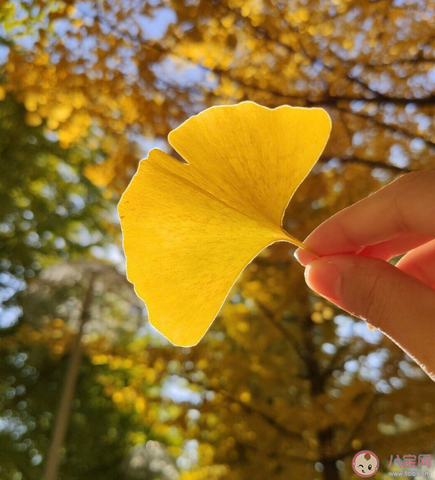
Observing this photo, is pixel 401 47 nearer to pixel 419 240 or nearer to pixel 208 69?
pixel 208 69

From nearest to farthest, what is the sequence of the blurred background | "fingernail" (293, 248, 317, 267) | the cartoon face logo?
1. "fingernail" (293, 248, 317, 267)
2. the blurred background
3. the cartoon face logo

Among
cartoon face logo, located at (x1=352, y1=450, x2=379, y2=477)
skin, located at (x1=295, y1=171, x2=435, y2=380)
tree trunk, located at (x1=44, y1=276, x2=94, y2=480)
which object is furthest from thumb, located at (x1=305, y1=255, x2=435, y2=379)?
tree trunk, located at (x1=44, y1=276, x2=94, y2=480)

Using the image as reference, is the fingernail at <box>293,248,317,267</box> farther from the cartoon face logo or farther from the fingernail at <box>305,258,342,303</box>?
the cartoon face logo

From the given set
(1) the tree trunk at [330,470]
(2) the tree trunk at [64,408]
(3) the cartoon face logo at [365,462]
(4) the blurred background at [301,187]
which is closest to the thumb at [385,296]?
(4) the blurred background at [301,187]

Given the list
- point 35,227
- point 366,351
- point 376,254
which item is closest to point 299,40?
point 376,254

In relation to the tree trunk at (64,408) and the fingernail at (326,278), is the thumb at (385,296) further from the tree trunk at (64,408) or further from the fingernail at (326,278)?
the tree trunk at (64,408)
